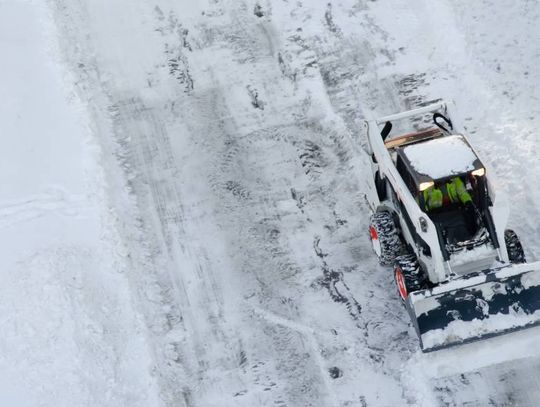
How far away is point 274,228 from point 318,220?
2.31ft

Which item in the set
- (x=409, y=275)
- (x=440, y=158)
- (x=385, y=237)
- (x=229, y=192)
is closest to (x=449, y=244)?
(x=409, y=275)

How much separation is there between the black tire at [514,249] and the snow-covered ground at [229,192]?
85 centimetres

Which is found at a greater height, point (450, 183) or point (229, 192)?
point (229, 192)

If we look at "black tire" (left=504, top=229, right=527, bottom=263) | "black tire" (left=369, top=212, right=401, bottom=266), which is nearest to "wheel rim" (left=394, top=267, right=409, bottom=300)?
"black tire" (left=369, top=212, right=401, bottom=266)

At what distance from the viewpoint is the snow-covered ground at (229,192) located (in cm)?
1014

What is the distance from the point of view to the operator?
10.3 meters

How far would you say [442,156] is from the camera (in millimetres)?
10406

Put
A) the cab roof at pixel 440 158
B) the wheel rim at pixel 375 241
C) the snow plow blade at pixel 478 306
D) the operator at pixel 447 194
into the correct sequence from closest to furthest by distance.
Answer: the snow plow blade at pixel 478 306 < the cab roof at pixel 440 158 < the operator at pixel 447 194 < the wheel rim at pixel 375 241

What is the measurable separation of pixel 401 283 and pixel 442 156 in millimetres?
1809

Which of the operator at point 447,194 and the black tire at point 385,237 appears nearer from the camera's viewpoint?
the operator at point 447,194

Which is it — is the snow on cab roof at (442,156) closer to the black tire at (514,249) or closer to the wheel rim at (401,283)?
the black tire at (514,249)

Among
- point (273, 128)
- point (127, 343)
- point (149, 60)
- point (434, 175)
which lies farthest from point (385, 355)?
point (149, 60)

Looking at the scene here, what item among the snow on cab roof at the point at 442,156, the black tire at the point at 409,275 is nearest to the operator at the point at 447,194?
the snow on cab roof at the point at 442,156

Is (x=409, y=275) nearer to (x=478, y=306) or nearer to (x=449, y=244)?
(x=449, y=244)
